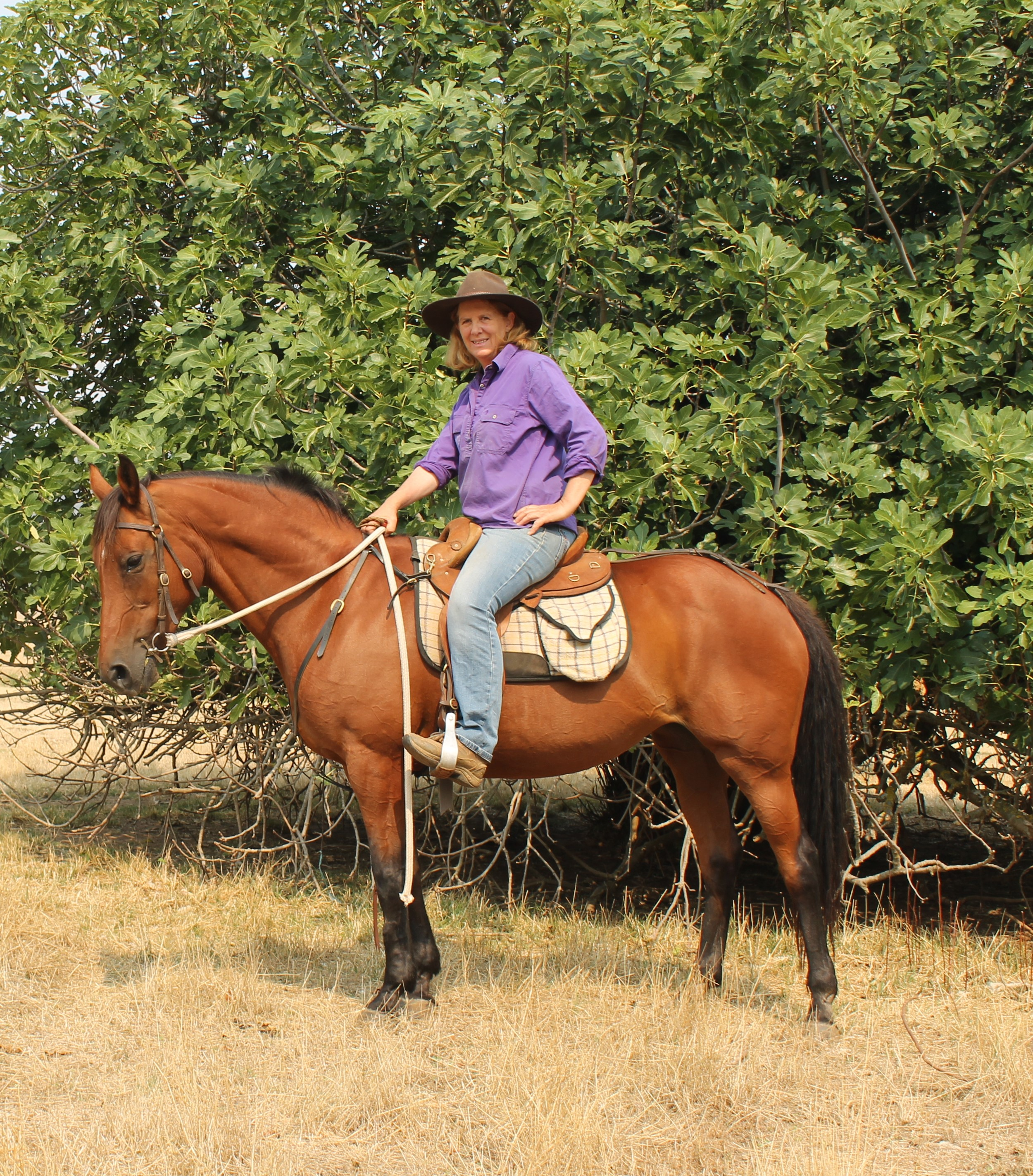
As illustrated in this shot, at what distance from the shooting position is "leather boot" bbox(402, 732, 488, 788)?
3984 mm

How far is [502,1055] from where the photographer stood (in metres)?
3.78

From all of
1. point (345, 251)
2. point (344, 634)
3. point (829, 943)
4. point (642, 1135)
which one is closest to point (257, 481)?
point (344, 634)

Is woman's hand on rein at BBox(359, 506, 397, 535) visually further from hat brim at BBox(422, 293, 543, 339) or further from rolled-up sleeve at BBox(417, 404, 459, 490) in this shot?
hat brim at BBox(422, 293, 543, 339)

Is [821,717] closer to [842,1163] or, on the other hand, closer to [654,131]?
[842,1163]

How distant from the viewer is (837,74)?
4816mm

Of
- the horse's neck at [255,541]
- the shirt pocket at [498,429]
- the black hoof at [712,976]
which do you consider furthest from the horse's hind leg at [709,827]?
the horse's neck at [255,541]

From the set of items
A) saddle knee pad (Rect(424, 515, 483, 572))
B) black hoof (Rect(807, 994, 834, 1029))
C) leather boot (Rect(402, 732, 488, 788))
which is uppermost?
saddle knee pad (Rect(424, 515, 483, 572))

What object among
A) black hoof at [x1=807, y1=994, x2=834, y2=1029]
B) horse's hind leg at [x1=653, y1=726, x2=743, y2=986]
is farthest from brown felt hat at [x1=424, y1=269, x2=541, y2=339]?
black hoof at [x1=807, y1=994, x2=834, y2=1029]

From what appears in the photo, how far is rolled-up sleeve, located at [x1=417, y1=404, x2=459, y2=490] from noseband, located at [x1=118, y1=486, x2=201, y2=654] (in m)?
1.14

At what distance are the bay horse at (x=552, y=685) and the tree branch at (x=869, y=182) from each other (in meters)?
2.08

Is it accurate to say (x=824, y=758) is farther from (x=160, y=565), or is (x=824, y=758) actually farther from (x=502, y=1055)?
(x=160, y=565)

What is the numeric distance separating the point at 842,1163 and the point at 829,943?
56.7 inches

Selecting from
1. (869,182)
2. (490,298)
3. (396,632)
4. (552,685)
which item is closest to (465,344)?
(490,298)

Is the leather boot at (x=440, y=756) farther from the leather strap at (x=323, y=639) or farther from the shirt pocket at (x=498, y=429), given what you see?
the shirt pocket at (x=498, y=429)
